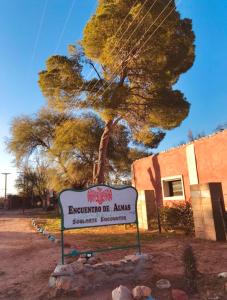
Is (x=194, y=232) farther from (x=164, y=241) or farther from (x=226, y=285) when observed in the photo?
(x=226, y=285)

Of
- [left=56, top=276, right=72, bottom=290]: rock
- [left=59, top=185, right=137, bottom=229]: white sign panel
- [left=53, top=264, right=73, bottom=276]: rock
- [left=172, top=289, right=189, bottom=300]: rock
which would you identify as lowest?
[left=172, top=289, right=189, bottom=300]: rock

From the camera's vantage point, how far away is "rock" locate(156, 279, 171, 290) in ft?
17.0

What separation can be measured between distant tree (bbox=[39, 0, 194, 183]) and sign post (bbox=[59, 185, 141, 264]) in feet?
32.3

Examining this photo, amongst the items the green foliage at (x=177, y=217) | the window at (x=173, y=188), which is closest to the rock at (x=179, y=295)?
the green foliage at (x=177, y=217)

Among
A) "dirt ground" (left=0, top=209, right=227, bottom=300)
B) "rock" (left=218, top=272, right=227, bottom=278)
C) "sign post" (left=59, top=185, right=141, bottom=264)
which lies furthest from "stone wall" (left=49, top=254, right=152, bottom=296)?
"rock" (left=218, top=272, right=227, bottom=278)

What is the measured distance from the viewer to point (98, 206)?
6410mm

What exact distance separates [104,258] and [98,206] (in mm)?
1971

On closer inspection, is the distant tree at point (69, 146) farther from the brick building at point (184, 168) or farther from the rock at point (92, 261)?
the rock at point (92, 261)

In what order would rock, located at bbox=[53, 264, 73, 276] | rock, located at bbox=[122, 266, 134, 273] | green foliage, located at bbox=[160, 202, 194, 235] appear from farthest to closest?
green foliage, located at bbox=[160, 202, 194, 235], rock, located at bbox=[122, 266, 134, 273], rock, located at bbox=[53, 264, 73, 276]

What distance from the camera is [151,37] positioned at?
15.2 m

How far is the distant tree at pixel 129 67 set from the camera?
49.4ft

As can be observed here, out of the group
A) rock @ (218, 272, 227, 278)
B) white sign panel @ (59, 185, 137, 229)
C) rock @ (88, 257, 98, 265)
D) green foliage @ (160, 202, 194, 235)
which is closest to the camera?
rock @ (218, 272, 227, 278)

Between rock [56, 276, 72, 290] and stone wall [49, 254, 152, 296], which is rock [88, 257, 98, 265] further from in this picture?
rock [56, 276, 72, 290]

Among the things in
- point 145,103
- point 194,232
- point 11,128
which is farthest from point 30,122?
point 194,232
